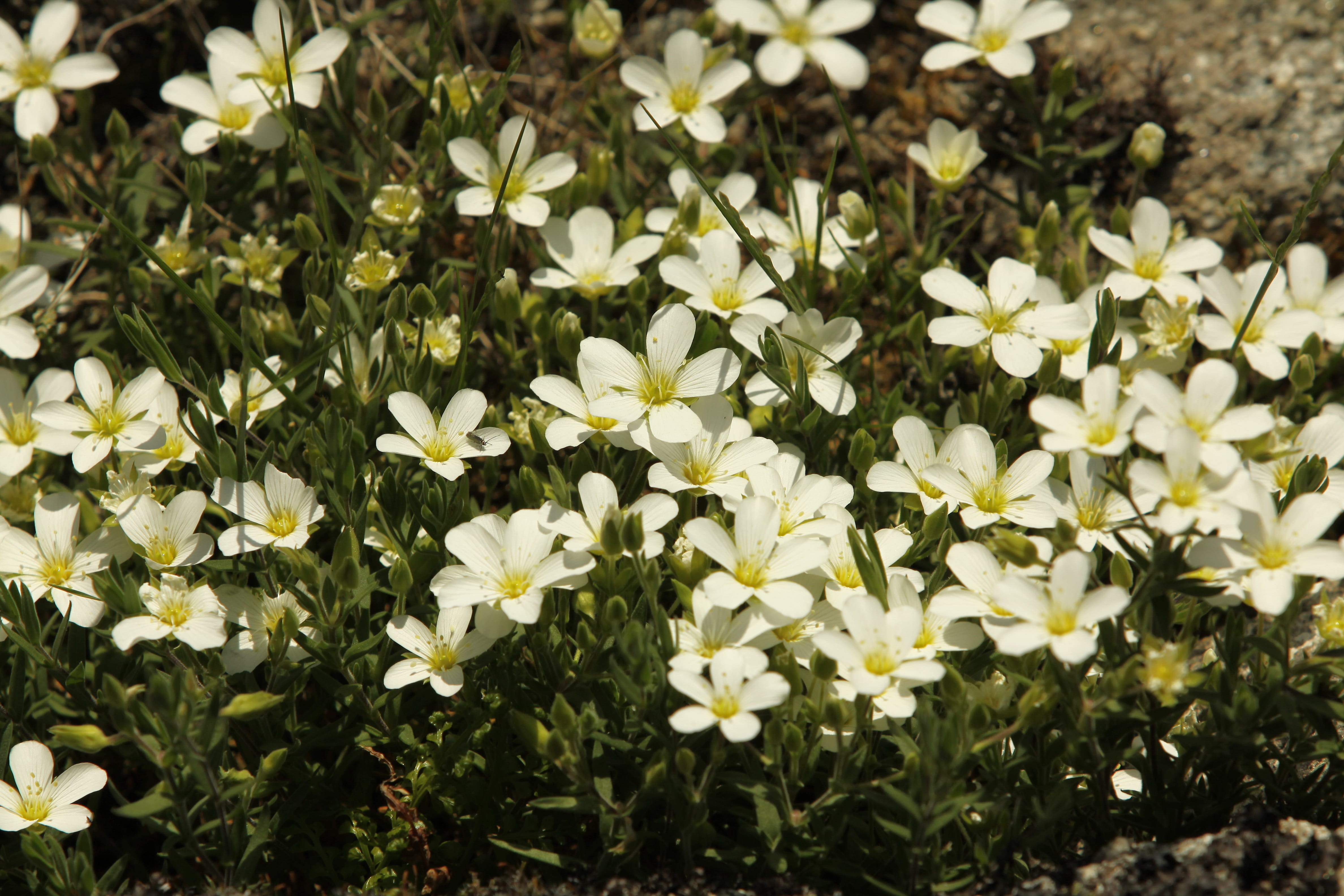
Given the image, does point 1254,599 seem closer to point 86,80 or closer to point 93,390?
point 93,390

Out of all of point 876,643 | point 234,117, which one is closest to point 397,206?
point 234,117

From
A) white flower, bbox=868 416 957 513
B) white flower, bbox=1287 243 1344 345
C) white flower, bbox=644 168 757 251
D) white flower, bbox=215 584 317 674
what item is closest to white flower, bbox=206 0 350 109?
white flower, bbox=644 168 757 251

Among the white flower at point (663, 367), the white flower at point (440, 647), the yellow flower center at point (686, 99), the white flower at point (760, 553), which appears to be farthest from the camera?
the yellow flower center at point (686, 99)

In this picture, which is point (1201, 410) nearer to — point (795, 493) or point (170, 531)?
point (795, 493)

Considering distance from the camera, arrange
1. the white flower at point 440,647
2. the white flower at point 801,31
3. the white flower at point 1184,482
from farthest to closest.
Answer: the white flower at point 801,31, the white flower at point 440,647, the white flower at point 1184,482

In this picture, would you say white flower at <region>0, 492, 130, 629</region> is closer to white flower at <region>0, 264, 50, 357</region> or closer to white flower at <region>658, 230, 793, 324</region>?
white flower at <region>0, 264, 50, 357</region>

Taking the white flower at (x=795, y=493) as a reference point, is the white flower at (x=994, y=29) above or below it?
above

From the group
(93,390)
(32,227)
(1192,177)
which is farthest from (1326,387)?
(32,227)

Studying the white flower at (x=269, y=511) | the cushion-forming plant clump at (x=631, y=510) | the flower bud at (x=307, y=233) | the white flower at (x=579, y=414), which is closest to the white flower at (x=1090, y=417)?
the cushion-forming plant clump at (x=631, y=510)

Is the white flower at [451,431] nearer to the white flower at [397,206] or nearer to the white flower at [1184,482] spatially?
the white flower at [397,206]
